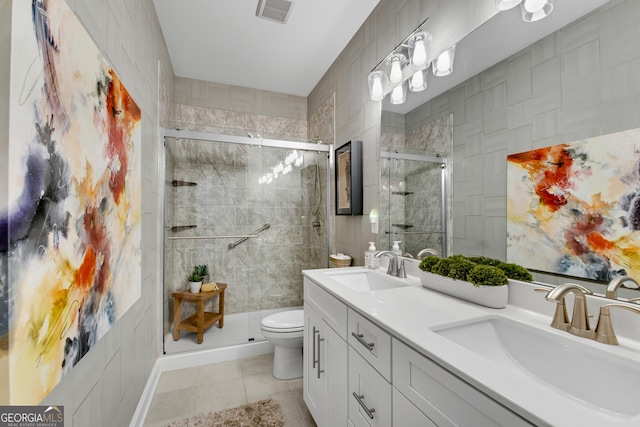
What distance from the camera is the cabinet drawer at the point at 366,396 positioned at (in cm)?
89

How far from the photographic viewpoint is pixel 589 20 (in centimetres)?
86

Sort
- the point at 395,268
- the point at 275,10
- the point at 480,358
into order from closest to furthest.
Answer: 1. the point at 480,358
2. the point at 395,268
3. the point at 275,10

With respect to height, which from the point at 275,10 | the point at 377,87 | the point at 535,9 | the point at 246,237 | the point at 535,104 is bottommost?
the point at 246,237

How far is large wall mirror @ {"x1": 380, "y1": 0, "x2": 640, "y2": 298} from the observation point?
2.69ft

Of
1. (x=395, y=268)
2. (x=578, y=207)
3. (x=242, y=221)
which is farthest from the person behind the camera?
(x=242, y=221)

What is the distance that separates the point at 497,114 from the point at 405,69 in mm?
778

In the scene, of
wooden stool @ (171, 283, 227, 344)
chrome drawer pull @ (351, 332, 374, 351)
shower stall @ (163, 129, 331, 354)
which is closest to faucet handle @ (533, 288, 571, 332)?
chrome drawer pull @ (351, 332, 374, 351)

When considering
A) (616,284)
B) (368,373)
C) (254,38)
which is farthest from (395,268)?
(254,38)

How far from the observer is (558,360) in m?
0.76

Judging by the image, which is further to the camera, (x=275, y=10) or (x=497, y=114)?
(x=275, y=10)

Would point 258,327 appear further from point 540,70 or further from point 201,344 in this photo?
point 540,70

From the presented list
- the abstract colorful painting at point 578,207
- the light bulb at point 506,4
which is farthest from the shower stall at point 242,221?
the abstract colorful painting at point 578,207

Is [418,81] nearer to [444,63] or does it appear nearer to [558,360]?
[444,63]

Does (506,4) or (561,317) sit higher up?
(506,4)
